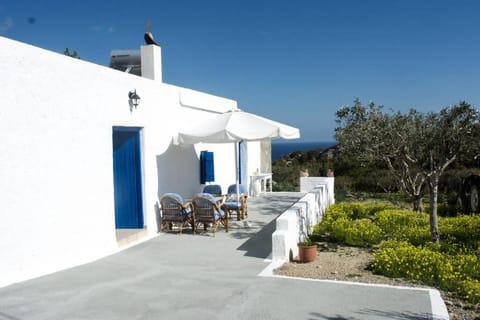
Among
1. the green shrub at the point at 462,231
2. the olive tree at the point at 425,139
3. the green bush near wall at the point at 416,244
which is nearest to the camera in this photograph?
the green bush near wall at the point at 416,244

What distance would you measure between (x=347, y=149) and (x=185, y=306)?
7414mm

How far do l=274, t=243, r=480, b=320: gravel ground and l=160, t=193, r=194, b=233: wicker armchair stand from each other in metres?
2.76

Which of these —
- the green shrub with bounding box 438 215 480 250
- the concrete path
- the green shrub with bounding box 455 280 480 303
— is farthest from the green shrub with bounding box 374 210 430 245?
the concrete path

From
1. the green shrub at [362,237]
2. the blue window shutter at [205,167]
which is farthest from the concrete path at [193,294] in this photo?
the blue window shutter at [205,167]

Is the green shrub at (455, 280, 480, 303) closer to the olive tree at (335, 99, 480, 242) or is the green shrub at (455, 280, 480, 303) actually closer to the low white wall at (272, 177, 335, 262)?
the olive tree at (335, 99, 480, 242)

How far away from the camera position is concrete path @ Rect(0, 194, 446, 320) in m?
4.44

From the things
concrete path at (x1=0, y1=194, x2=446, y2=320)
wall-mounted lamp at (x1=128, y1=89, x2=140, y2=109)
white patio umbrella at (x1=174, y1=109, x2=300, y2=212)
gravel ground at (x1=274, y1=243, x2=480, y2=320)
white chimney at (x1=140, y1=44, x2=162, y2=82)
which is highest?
white chimney at (x1=140, y1=44, x2=162, y2=82)

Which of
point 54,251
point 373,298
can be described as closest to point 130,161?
point 54,251

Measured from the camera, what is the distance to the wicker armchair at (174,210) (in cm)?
833

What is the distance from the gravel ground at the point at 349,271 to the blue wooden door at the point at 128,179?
11.1 ft

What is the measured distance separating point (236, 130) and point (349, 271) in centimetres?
352

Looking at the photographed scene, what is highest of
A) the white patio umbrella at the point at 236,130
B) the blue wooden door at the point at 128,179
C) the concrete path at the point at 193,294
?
the white patio umbrella at the point at 236,130

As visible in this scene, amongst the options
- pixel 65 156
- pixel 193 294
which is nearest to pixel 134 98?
pixel 65 156

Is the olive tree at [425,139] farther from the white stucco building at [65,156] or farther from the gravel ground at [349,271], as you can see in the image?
the white stucco building at [65,156]
